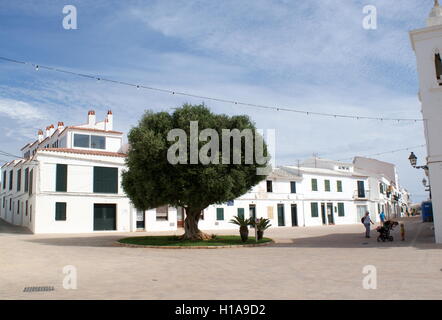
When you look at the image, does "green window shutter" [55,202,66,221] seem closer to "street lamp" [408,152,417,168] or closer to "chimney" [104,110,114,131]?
"chimney" [104,110,114,131]

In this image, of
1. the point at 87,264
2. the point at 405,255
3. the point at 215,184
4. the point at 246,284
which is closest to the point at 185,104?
the point at 215,184

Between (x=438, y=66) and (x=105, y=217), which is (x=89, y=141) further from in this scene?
(x=438, y=66)

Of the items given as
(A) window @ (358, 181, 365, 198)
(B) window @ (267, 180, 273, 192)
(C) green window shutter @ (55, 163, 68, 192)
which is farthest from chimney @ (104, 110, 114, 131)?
(A) window @ (358, 181, 365, 198)

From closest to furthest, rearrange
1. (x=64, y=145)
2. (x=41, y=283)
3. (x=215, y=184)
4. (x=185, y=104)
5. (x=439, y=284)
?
1. (x=439, y=284)
2. (x=41, y=283)
3. (x=215, y=184)
4. (x=185, y=104)
5. (x=64, y=145)

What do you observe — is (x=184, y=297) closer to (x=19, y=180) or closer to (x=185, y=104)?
(x=185, y=104)

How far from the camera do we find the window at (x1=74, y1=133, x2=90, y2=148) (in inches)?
1419

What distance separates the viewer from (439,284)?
838 cm

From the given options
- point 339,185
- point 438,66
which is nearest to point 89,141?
point 438,66

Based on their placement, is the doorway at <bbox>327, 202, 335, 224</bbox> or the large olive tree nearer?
the large olive tree

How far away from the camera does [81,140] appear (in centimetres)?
3634

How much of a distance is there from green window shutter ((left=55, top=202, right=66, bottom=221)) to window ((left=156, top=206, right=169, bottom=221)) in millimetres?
7983

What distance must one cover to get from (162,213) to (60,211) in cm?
889
